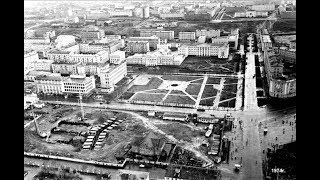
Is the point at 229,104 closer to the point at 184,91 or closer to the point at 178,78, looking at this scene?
the point at 184,91

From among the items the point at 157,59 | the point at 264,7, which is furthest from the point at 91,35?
the point at 264,7

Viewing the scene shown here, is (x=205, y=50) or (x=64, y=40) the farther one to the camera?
(x=64, y=40)

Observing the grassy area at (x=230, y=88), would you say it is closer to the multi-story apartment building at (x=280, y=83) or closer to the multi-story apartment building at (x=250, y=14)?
the multi-story apartment building at (x=280, y=83)

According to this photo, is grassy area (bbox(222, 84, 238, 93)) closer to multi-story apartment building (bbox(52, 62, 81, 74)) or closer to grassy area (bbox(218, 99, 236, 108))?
grassy area (bbox(218, 99, 236, 108))

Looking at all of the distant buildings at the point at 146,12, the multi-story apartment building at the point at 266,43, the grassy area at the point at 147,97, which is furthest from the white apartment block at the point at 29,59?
the multi-story apartment building at the point at 266,43

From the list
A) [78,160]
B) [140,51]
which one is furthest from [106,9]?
[78,160]

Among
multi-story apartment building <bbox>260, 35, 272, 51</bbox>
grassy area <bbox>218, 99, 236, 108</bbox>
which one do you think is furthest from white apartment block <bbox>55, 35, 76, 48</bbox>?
grassy area <bbox>218, 99, 236, 108</bbox>
